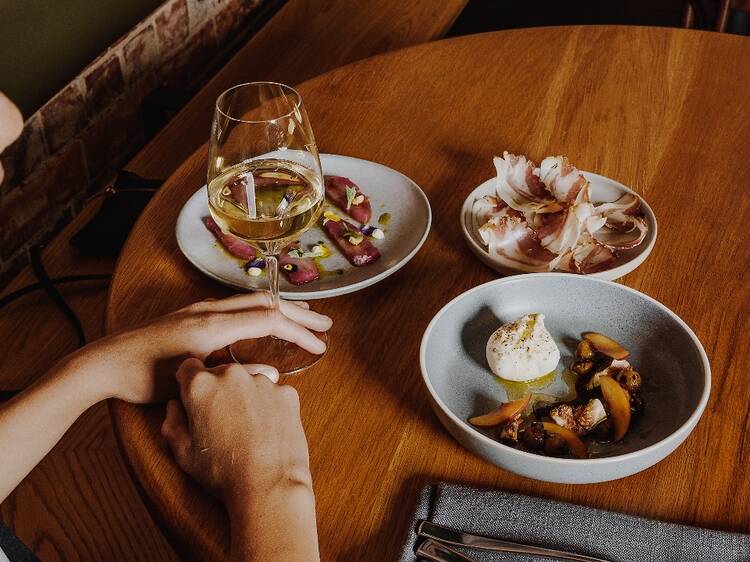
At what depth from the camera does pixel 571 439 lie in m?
0.78

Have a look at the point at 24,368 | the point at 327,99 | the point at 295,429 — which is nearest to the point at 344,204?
the point at 327,99

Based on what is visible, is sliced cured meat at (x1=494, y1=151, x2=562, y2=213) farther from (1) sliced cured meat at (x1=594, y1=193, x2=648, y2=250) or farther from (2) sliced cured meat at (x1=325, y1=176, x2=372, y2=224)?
(2) sliced cured meat at (x1=325, y1=176, x2=372, y2=224)

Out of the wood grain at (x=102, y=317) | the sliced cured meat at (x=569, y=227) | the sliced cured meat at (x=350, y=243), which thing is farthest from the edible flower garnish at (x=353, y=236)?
the wood grain at (x=102, y=317)

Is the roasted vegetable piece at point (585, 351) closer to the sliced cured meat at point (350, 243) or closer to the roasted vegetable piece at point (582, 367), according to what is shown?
the roasted vegetable piece at point (582, 367)

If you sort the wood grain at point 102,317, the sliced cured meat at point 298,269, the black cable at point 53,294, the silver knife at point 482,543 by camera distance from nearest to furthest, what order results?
the silver knife at point 482,543 → the sliced cured meat at point 298,269 → the wood grain at point 102,317 → the black cable at point 53,294

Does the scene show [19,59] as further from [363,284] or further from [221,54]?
[363,284]

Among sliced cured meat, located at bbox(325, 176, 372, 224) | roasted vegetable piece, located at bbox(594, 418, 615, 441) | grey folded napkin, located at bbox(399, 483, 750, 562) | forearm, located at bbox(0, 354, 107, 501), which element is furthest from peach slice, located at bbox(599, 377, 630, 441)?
forearm, located at bbox(0, 354, 107, 501)

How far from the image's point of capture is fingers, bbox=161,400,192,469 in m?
0.77

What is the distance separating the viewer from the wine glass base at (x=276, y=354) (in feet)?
2.91

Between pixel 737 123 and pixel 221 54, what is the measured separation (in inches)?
69.8

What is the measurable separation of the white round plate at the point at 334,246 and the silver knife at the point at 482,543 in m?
0.33

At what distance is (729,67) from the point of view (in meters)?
1.39

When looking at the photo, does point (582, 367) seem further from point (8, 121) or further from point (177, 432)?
point (8, 121)

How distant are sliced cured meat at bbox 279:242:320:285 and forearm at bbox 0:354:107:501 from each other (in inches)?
10.9
